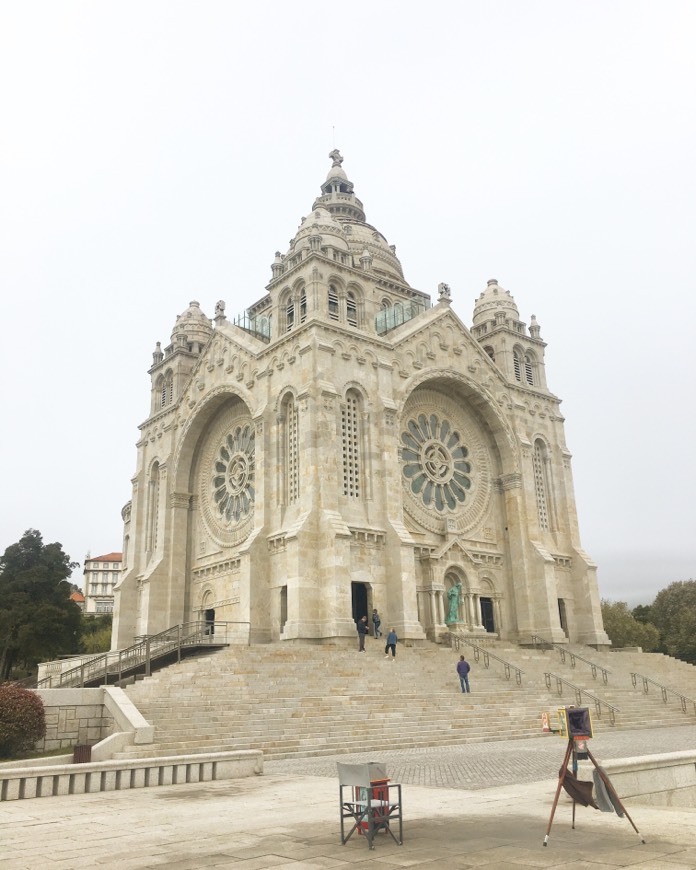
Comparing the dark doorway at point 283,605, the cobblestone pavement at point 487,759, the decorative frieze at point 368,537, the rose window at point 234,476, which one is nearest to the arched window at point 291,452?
the decorative frieze at point 368,537

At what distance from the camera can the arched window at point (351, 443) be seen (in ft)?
107

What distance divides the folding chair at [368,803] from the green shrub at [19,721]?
10.5m

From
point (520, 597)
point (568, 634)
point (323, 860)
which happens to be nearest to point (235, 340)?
point (520, 597)

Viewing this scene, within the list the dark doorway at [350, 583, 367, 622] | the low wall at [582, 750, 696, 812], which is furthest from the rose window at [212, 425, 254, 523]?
the low wall at [582, 750, 696, 812]

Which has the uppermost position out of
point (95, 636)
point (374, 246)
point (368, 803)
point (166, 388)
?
point (374, 246)

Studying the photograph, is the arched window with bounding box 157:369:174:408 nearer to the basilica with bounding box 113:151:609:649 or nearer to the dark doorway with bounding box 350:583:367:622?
the basilica with bounding box 113:151:609:649

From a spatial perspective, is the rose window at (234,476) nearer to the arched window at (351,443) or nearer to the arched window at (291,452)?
the arched window at (291,452)

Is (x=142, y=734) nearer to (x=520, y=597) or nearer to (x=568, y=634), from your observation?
(x=520, y=597)

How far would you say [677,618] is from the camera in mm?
63594

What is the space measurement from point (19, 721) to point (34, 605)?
31842 millimetres

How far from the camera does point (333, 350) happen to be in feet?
109

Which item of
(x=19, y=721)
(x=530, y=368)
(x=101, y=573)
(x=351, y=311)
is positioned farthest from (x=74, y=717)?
(x=101, y=573)

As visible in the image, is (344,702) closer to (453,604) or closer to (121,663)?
(121,663)

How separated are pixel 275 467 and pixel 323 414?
372cm
